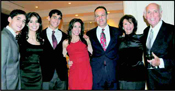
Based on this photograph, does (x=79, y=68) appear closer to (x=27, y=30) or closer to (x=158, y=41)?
(x=27, y=30)

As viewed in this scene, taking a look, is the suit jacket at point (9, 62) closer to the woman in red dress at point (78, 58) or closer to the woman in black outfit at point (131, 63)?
the woman in red dress at point (78, 58)

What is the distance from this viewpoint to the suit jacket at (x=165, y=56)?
1901mm

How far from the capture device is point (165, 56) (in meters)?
1.92

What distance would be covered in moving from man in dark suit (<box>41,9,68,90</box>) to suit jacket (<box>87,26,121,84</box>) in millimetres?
528

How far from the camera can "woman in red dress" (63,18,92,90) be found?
2.46m

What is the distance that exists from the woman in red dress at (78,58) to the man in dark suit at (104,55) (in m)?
0.12

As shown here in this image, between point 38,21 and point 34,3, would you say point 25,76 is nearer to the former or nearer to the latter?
point 38,21

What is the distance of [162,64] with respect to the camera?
6.18ft

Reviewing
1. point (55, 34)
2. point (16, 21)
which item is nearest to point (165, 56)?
point (55, 34)

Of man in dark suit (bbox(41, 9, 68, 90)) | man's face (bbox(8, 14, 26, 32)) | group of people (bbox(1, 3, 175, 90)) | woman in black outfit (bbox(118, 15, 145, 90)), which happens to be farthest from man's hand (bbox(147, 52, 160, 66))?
man's face (bbox(8, 14, 26, 32))

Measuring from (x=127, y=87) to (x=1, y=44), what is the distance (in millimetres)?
1755

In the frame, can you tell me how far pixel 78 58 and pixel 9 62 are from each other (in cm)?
105

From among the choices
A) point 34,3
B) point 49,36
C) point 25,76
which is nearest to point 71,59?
point 49,36

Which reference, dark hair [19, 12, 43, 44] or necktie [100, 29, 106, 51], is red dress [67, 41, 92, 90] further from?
dark hair [19, 12, 43, 44]
